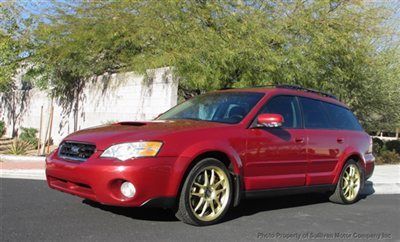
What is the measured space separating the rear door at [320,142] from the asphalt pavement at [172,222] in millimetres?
551

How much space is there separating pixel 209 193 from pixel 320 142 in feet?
7.21

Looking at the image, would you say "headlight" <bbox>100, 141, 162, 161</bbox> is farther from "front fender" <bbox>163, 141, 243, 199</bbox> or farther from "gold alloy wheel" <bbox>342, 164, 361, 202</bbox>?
"gold alloy wheel" <bbox>342, 164, 361, 202</bbox>

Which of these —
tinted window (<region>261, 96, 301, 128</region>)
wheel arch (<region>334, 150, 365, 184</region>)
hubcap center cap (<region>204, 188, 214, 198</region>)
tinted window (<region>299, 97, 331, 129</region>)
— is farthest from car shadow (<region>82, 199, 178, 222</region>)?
wheel arch (<region>334, 150, 365, 184</region>)

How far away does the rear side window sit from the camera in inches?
318

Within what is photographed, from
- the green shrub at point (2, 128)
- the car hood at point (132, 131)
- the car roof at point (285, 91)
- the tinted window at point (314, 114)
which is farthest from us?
the green shrub at point (2, 128)

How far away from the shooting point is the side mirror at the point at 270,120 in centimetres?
630

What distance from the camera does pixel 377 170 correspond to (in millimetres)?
14172

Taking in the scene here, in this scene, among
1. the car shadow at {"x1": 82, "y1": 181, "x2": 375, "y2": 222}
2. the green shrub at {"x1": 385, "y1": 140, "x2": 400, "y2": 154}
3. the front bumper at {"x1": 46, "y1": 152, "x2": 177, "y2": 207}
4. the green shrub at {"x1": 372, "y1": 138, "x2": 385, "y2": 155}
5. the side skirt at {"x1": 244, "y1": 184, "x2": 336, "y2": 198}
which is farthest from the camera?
the green shrub at {"x1": 385, "y1": 140, "x2": 400, "y2": 154}

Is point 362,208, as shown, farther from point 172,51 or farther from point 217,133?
point 172,51

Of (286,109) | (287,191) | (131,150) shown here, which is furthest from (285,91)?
(131,150)

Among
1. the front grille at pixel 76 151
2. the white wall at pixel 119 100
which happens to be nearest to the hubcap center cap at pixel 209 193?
the front grille at pixel 76 151

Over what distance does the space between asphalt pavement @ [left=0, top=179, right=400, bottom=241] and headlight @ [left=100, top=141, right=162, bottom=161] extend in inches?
32.2

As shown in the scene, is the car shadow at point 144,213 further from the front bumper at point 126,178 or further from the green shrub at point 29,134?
the green shrub at point 29,134

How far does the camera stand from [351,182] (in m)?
8.29
